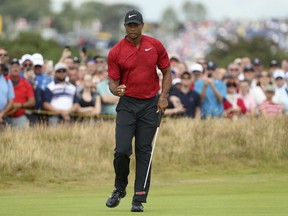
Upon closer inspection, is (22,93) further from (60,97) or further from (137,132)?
(137,132)

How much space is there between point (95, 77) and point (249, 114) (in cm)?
355

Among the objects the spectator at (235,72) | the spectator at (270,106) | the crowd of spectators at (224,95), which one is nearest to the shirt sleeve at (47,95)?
the crowd of spectators at (224,95)

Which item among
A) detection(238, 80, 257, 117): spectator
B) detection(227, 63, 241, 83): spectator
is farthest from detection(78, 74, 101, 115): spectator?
detection(227, 63, 241, 83): spectator

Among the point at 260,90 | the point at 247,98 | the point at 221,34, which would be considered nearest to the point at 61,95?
the point at 247,98

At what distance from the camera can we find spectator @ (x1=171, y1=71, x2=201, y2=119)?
24.7 m

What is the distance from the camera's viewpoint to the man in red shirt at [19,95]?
75.6 ft

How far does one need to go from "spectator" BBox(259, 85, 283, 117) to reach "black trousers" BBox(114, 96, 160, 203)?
34.2 feet

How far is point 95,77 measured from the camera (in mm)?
25812

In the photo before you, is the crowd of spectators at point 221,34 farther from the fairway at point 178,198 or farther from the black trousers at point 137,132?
the black trousers at point 137,132

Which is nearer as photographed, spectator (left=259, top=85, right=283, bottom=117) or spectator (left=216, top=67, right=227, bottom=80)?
spectator (left=259, top=85, right=283, bottom=117)

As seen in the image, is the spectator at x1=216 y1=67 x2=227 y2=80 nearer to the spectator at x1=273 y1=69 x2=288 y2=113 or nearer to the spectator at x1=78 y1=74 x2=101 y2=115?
the spectator at x1=273 y1=69 x2=288 y2=113

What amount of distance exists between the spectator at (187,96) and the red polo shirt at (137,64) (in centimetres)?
980

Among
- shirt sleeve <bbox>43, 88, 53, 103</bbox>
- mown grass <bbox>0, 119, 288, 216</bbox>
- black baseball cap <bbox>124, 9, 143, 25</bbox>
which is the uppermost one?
black baseball cap <bbox>124, 9, 143, 25</bbox>

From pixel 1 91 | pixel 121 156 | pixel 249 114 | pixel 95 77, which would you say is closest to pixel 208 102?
pixel 249 114
